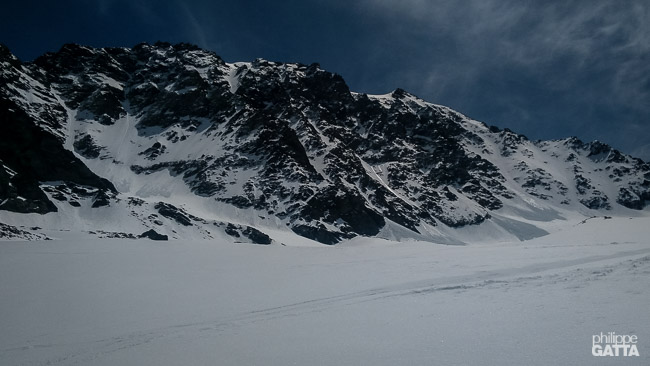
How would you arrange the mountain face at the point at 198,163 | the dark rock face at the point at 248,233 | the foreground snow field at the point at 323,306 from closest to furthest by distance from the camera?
the foreground snow field at the point at 323,306 < the mountain face at the point at 198,163 < the dark rock face at the point at 248,233

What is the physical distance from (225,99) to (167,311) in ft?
523

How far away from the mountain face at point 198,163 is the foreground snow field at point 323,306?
250 feet

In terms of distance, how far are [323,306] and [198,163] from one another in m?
131

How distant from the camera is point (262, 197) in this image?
405 feet

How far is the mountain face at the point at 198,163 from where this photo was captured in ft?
308

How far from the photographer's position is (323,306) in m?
10.3

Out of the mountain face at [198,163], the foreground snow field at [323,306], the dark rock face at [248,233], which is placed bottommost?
the foreground snow field at [323,306]

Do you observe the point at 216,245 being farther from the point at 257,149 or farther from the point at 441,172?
the point at 441,172

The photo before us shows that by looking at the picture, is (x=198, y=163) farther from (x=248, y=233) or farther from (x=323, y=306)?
(x=323, y=306)

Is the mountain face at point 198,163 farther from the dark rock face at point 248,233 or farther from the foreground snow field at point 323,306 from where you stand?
the foreground snow field at point 323,306

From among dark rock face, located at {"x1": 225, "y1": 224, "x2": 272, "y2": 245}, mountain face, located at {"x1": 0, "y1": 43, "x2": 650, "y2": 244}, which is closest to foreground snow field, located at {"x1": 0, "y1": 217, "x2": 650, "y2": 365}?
mountain face, located at {"x1": 0, "y1": 43, "x2": 650, "y2": 244}

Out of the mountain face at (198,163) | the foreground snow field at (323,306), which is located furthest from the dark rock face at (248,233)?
the foreground snow field at (323,306)

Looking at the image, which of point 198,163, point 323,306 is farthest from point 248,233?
point 323,306

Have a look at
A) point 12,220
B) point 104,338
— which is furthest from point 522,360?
point 12,220
